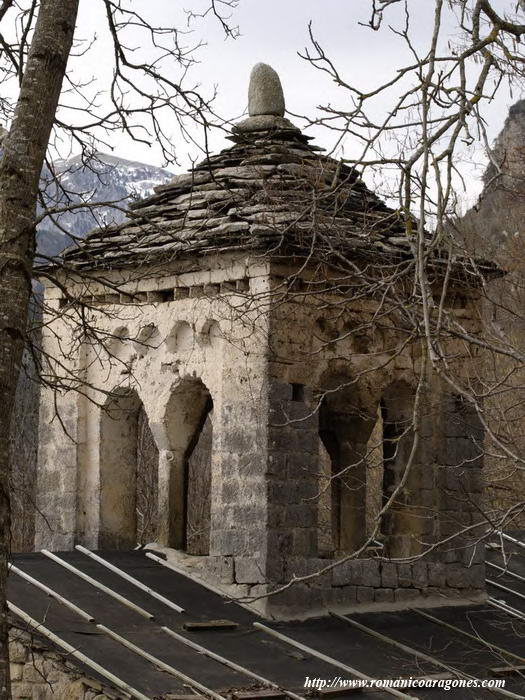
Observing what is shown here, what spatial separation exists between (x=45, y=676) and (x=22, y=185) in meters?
3.36

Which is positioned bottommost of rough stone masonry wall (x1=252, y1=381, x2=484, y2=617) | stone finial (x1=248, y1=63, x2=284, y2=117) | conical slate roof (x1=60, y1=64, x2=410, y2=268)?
rough stone masonry wall (x1=252, y1=381, x2=484, y2=617)

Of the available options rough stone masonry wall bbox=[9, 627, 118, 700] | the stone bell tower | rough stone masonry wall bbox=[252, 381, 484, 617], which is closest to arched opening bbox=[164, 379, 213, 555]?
the stone bell tower

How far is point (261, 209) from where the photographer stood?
35.9 feet

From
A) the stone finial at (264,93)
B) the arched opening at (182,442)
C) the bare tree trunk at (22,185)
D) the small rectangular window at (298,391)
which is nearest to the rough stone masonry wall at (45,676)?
the bare tree trunk at (22,185)

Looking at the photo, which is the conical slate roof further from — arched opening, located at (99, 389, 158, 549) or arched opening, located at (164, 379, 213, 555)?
arched opening, located at (99, 389, 158, 549)

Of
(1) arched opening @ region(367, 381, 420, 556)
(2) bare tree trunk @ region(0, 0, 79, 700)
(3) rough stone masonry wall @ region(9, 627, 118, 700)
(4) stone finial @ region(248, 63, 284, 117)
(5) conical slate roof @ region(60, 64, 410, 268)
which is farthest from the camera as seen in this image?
(4) stone finial @ region(248, 63, 284, 117)

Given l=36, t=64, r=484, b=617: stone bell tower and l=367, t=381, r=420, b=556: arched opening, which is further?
l=367, t=381, r=420, b=556: arched opening

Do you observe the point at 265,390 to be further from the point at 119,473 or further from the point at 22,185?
the point at 22,185

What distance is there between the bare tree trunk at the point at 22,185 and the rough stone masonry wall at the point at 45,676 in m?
2.53

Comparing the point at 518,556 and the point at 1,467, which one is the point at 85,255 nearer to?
the point at 518,556

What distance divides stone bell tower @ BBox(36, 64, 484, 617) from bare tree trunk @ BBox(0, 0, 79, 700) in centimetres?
350

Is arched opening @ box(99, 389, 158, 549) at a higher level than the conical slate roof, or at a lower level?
lower

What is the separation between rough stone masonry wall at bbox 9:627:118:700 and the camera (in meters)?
8.46

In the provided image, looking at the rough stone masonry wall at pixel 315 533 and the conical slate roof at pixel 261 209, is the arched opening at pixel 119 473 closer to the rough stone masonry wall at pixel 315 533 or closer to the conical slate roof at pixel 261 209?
the conical slate roof at pixel 261 209
